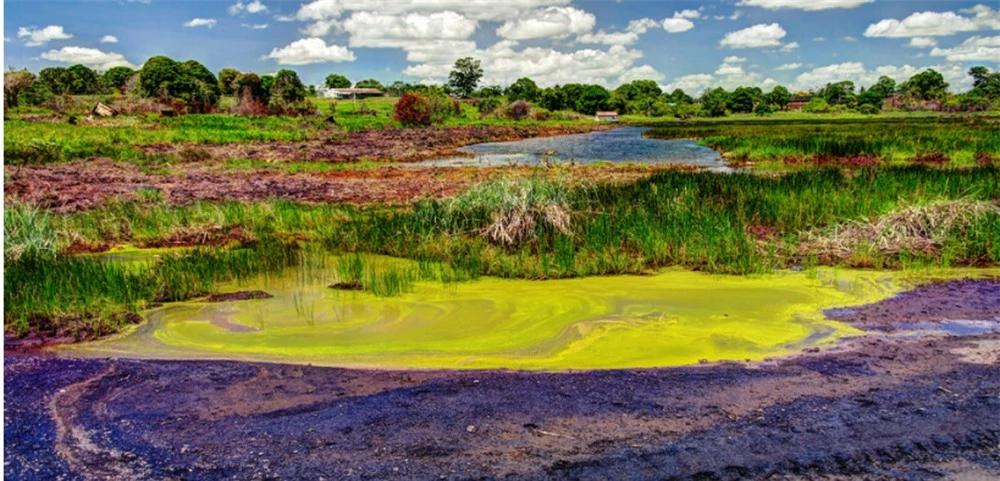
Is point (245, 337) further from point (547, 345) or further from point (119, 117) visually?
point (119, 117)

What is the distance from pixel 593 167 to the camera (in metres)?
21.2

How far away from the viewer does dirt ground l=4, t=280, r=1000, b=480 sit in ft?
11.8

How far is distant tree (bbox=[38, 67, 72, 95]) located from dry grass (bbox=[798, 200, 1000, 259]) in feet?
217

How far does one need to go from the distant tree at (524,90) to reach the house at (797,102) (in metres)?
43.8

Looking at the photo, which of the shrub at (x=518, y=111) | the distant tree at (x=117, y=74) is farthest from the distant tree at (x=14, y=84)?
the distant tree at (x=117, y=74)

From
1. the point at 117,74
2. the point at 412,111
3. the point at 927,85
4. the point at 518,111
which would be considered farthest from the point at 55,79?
the point at 927,85

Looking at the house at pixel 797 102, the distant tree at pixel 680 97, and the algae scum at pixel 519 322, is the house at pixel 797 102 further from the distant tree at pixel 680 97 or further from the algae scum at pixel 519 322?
the algae scum at pixel 519 322

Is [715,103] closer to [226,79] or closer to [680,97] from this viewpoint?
[680,97]

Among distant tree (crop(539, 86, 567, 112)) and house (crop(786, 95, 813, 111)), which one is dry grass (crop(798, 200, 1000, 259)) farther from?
house (crop(786, 95, 813, 111))

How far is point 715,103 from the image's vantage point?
4262 inches

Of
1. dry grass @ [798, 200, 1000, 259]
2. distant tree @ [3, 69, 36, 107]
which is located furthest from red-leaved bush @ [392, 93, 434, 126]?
dry grass @ [798, 200, 1000, 259]

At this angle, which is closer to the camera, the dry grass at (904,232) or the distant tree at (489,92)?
the dry grass at (904,232)

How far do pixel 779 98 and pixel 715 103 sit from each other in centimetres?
2011

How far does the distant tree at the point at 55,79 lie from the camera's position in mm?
61856
